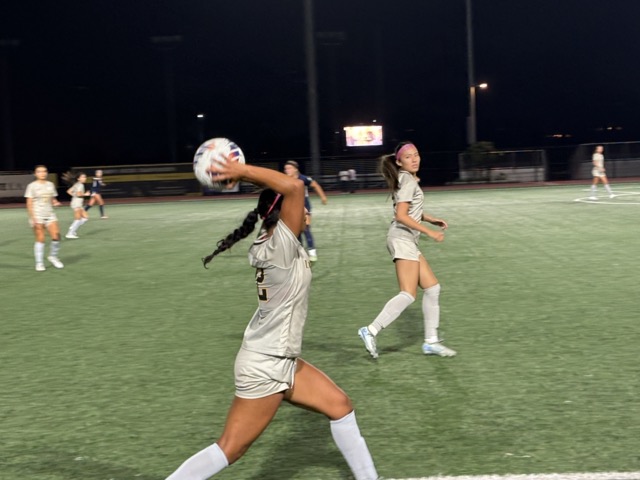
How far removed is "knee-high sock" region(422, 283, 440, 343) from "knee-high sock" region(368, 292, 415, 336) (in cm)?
16

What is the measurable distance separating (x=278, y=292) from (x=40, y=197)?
10813mm

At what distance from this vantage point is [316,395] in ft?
11.2

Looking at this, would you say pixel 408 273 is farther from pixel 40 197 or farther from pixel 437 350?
A: pixel 40 197

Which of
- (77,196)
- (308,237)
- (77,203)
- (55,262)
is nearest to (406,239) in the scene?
(308,237)

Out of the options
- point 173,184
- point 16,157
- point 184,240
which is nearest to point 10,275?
point 184,240

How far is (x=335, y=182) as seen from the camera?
147ft

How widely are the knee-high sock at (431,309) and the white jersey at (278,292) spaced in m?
3.18

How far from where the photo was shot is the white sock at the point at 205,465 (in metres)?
3.21

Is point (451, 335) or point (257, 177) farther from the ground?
point (257, 177)

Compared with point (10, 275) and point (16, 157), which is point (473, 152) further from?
point (16, 157)

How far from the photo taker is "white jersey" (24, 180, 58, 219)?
12.9 m

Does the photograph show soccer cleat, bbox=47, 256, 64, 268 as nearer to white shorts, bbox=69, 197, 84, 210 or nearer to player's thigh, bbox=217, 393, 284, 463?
white shorts, bbox=69, 197, 84, 210

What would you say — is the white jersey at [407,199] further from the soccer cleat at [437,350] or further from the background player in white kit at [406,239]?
the soccer cleat at [437,350]

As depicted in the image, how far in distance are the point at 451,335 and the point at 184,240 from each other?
1141 centimetres
